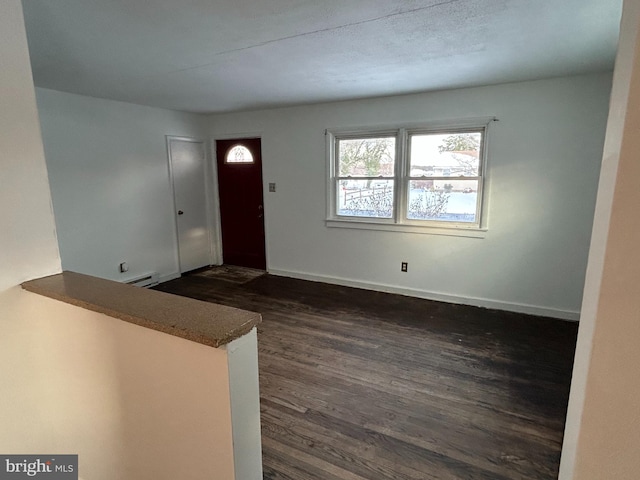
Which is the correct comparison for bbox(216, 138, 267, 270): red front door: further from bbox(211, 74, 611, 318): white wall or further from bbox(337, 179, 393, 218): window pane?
bbox(337, 179, 393, 218): window pane

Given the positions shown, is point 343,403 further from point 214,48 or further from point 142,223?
point 142,223

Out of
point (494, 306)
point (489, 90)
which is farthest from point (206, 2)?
point (494, 306)

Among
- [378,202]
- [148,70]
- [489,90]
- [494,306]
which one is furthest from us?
[378,202]

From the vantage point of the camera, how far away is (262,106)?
4.57m

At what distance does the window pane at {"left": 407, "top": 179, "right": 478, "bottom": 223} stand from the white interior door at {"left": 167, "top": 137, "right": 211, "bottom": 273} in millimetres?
3154

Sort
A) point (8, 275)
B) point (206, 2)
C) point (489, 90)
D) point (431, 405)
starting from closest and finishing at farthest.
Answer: point (8, 275) → point (206, 2) → point (431, 405) → point (489, 90)

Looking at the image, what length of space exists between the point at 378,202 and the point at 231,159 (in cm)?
240

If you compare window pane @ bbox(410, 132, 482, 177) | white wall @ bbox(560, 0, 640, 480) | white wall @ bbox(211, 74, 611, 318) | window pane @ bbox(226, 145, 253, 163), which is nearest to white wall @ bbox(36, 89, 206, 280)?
window pane @ bbox(226, 145, 253, 163)

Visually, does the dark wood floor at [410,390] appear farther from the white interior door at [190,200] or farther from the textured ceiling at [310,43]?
the textured ceiling at [310,43]

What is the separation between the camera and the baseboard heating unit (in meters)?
4.50

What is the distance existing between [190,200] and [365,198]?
103 inches

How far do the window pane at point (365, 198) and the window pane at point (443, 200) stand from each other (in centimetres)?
28

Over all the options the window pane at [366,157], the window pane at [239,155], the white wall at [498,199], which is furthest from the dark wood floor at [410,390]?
the window pane at [239,155]

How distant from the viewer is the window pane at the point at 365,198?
425 centimetres
